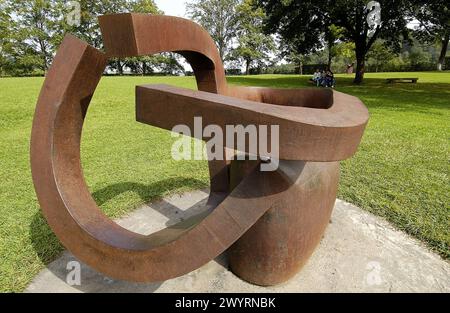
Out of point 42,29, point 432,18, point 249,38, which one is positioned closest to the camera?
point 432,18

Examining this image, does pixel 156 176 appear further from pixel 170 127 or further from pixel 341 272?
pixel 170 127

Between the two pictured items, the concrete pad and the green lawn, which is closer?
the concrete pad

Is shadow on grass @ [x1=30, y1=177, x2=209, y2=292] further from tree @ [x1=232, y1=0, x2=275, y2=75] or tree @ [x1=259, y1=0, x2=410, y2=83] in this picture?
Result: tree @ [x1=232, y1=0, x2=275, y2=75]

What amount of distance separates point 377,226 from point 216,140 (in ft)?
9.51

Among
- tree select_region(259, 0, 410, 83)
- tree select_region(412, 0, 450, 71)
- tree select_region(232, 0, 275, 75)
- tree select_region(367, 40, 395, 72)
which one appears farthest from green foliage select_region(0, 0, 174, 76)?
tree select_region(412, 0, 450, 71)

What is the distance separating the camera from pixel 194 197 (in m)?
4.77

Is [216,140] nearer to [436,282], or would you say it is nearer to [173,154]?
[436,282]

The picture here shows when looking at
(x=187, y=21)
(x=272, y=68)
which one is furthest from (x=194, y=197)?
(x=272, y=68)

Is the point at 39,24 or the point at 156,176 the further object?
the point at 39,24

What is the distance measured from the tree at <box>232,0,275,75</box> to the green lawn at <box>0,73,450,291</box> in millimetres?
36609

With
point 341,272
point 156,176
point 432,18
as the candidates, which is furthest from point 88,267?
point 432,18

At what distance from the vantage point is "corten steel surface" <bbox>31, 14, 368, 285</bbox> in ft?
6.18

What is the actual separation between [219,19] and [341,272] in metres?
49.2

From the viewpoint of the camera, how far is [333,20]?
68.9 ft
